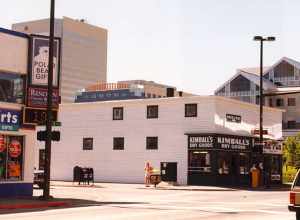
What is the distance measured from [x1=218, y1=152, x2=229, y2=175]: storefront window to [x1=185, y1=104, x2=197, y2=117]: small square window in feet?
11.8

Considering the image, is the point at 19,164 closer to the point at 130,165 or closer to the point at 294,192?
the point at 294,192

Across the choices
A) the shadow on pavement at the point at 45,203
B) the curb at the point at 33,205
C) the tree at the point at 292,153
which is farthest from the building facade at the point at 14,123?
the tree at the point at 292,153

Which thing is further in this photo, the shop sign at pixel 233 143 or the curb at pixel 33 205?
the shop sign at pixel 233 143

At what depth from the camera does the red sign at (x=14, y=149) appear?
1028 inches

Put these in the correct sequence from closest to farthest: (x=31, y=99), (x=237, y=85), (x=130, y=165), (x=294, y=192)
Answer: (x=294, y=192), (x=31, y=99), (x=130, y=165), (x=237, y=85)

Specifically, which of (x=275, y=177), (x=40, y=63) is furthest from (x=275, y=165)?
(x=40, y=63)

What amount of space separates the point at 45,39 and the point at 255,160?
2681 cm

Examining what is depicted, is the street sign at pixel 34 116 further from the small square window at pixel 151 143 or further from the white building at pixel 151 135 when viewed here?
the small square window at pixel 151 143

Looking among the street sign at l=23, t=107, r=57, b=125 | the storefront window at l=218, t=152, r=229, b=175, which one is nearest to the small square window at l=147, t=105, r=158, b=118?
the storefront window at l=218, t=152, r=229, b=175

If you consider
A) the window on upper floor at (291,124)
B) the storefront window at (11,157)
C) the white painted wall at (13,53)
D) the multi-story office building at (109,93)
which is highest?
the multi-story office building at (109,93)

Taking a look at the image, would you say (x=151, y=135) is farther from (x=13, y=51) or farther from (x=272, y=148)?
(x=13, y=51)

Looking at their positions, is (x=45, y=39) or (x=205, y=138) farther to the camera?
(x=205, y=138)

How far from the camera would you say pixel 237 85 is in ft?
410

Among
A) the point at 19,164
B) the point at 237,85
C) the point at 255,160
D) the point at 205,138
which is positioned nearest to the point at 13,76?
the point at 19,164
